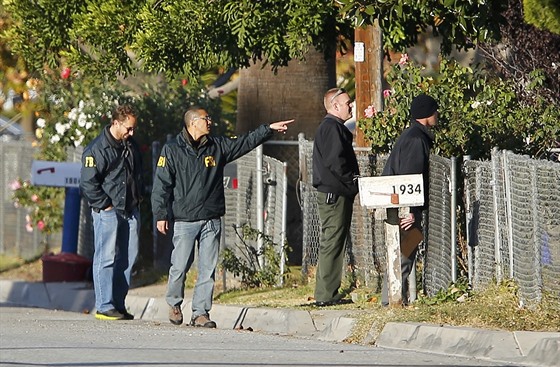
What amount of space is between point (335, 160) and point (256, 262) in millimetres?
3217

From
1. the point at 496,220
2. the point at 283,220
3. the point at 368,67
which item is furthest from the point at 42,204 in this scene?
the point at 496,220

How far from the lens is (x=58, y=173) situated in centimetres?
1844

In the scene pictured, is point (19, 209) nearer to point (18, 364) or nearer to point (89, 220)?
point (89, 220)

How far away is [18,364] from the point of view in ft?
31.7

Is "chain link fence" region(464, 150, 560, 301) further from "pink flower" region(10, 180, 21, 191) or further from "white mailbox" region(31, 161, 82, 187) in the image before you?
"pink flower" region(10, 180, 21, 191)

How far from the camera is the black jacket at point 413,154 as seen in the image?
1255cm

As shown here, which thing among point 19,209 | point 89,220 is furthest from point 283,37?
point 19,209

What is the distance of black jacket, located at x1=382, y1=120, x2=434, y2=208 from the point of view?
1255cm

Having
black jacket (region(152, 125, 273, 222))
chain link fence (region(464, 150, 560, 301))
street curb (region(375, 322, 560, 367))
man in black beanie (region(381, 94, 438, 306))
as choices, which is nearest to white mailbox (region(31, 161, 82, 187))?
black jacket (region(152, 125, 273, 222))

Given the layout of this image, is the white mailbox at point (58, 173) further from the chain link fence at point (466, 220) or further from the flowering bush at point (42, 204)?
the flowering bush at point (42, 204)

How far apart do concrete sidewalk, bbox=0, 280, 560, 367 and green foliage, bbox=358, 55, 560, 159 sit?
1866mm

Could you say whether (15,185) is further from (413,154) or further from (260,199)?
(413,154)

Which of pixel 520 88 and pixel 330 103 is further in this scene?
pixel 520 88

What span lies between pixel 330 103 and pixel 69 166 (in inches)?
233
